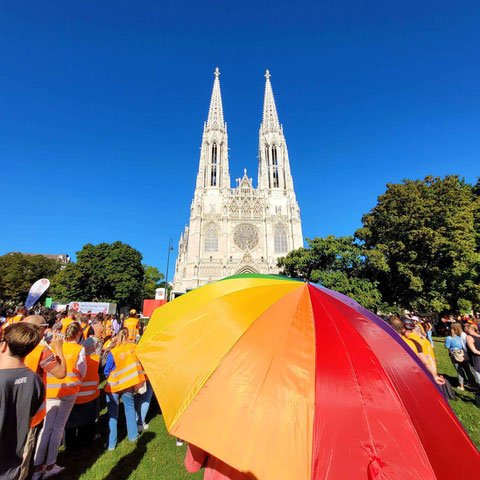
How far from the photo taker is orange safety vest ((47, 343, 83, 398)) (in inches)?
126

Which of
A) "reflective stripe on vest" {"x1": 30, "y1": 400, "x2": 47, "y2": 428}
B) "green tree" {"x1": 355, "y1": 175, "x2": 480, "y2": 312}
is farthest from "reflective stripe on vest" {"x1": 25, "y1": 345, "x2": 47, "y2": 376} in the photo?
"green tree" {"x1": 355, "y1": 175, "x2": 480, "y2": 312}

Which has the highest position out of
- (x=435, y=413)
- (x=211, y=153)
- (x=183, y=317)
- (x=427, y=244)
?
(x=211, y=153)

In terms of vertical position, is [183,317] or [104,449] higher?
[183,317]

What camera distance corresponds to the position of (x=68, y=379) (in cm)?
328

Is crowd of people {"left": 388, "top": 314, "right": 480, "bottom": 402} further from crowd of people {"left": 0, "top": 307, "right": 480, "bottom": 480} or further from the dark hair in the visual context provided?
the dark hair

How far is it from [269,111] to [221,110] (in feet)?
30.1

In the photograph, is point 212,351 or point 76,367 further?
point 76,367

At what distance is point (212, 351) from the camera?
1850 mm

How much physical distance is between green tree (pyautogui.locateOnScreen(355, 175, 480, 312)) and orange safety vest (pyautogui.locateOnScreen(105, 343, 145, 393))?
1688 cm

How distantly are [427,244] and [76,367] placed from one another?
61.3ft

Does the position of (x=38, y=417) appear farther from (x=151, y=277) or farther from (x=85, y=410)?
(x=151, y=277)

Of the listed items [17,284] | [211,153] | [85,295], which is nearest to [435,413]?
[85,295]

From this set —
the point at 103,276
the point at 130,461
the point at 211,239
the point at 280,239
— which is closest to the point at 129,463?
the point at 130,461

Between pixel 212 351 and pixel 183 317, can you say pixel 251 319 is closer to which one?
pixel 212 351
